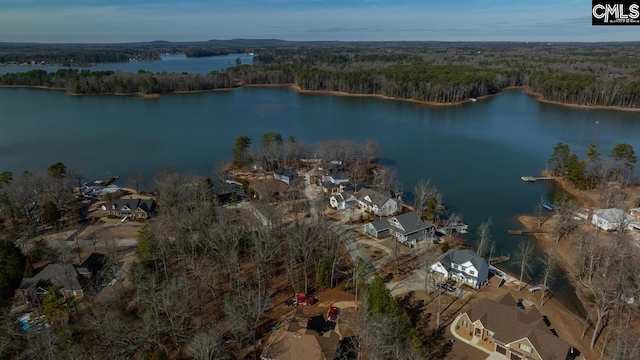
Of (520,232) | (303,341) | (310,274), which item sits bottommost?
(310,274)

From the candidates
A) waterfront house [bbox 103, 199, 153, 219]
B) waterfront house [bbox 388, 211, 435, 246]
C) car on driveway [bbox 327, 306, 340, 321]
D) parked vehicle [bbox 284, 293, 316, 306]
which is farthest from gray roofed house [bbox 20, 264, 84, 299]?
waterfront house [bbox 388, 211, 435, 246]

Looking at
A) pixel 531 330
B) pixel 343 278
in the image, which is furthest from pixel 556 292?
pixel 343 278

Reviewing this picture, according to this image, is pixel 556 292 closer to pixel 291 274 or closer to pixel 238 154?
pixel 291 274

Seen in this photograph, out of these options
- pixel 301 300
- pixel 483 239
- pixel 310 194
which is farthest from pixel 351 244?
pixel 310 194

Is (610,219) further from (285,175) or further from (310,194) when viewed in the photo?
(285,175)

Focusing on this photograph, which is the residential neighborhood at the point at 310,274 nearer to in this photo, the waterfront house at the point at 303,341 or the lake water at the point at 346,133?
the waterfront house at the point at 303,341
